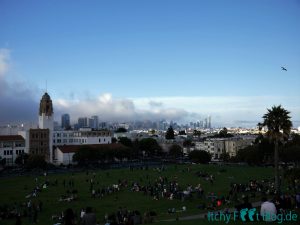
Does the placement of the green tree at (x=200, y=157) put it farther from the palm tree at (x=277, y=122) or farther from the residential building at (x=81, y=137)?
the palm tree at (x=277, y=122)

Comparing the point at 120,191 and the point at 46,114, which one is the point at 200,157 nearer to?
the point at 46,114

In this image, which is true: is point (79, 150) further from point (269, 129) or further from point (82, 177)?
point (269, 129)

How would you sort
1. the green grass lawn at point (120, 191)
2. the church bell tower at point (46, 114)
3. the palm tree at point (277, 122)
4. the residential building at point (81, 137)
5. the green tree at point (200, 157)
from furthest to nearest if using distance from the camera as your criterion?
1. the residential building at point (81, 137)
2. the church bell tower at point (46, 114)
3. the green tree at point (200, 157)
4. the palm tree at point (277, 122)
5. the green grass lawn at point (120, 191)

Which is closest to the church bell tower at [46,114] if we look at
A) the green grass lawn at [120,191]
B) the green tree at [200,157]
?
the green tree at [200,157]

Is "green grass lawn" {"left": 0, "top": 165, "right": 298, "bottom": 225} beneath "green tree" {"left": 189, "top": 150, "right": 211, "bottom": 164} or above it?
beneath

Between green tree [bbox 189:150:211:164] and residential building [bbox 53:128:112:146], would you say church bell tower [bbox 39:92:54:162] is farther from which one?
green tree [bbox 189:150:211:164]

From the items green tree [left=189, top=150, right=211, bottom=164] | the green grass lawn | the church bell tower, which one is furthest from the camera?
the church bell tower

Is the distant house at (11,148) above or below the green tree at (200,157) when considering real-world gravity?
above

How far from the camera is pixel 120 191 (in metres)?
47.5

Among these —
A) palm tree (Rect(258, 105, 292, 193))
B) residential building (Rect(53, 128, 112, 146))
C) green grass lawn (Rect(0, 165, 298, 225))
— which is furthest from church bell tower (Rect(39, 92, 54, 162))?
palm tree (Rect(258, 105, 292, 193))

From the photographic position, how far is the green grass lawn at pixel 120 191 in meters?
36.5

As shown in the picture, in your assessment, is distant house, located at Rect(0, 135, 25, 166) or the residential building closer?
distant house, located at Rect(0, 135, 25, 166)

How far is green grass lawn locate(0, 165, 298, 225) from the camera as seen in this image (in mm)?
36500

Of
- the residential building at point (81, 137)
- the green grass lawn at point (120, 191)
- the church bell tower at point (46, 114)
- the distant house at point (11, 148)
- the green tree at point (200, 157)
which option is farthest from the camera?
the residential building at point (81, 137)
